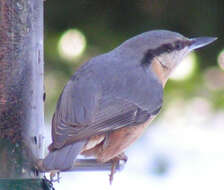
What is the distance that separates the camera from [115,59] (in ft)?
16.8

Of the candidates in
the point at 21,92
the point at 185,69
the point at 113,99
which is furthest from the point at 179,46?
the point at 21,92

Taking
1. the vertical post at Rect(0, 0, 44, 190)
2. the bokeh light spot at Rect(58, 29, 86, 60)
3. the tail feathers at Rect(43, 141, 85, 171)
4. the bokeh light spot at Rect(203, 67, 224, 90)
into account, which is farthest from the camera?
the bokeh light spot at Rect(203, 67, 224, 90)

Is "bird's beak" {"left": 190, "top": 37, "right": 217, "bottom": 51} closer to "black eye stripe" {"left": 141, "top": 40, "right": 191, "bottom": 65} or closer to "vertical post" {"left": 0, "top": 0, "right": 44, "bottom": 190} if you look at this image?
"black eye stripe" {"left": 141, "top": 40, "right": 191, "bottom": 65}

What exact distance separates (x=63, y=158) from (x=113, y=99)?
66cm

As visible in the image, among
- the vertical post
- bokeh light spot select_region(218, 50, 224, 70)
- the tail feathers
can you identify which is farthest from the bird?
bokeh light spot select_region(218, 50, 224, 70)

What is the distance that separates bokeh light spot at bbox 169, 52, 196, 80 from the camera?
6320 mm

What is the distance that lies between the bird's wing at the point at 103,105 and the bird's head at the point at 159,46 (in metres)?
0.22

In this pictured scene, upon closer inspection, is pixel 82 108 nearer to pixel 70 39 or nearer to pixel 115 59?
pixel 115 59

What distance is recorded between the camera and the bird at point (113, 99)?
176 inches

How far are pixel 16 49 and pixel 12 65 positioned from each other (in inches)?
4.4

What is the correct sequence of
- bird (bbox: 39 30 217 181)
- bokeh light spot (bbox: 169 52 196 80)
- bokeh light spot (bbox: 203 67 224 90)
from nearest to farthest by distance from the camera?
bird (bbox: 39 30 217 181), bokeh light spot (bbox: 169 52 196 80), bokeh light spot (bbox: 203 67 224 90)

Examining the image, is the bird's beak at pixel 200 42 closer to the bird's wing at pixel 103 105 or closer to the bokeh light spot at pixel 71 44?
the bird's wing at pixel 103 105

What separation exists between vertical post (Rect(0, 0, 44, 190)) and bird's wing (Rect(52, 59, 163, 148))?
194 mm

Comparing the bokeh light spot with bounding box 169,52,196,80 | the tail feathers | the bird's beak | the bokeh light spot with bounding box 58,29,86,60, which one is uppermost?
the bird's beak
